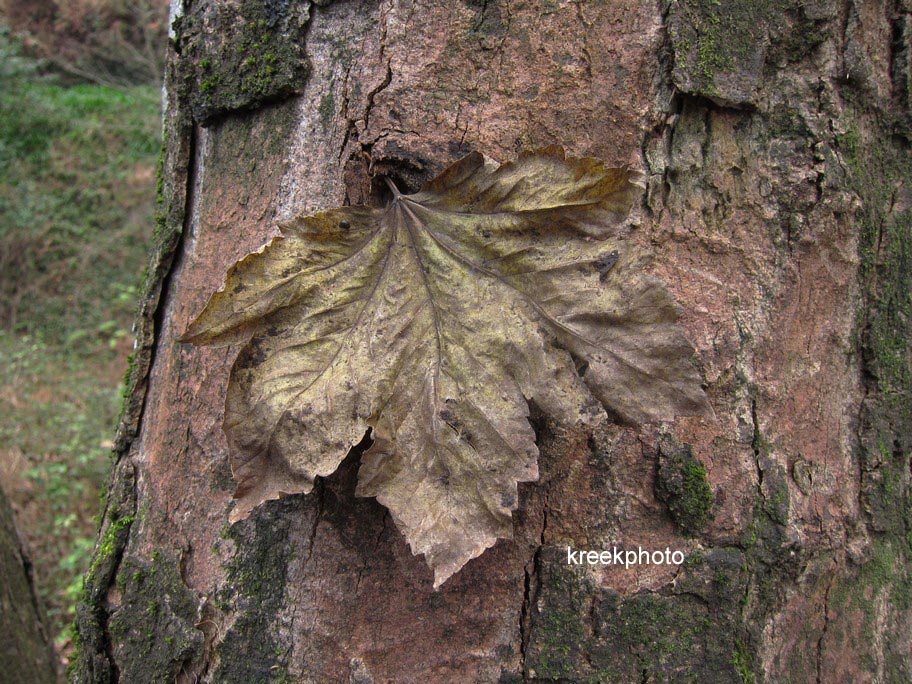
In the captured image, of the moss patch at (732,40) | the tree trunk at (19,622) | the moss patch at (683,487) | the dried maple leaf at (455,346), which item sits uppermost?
the moss patch at (732,40)

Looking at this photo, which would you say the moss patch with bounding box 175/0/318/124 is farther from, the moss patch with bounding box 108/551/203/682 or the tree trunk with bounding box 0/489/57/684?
the tree trunk with bounding box 0/489/57/684

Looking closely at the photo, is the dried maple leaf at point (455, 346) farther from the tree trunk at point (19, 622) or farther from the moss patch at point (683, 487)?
the tree trunk at point (19, 622)

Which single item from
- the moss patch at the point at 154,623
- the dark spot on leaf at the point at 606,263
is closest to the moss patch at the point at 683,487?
the dark spot on leaf at the point at 606,263

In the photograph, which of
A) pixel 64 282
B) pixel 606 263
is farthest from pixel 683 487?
pixel 64 282

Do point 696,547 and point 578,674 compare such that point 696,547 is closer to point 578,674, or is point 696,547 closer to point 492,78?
point 578,674

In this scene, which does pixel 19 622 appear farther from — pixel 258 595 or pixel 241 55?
pixel 241 55

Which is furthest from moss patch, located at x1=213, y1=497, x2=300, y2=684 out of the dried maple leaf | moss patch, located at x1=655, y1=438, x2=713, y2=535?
moss patch, located at x1=655, y1=438, x2=713, y2=535

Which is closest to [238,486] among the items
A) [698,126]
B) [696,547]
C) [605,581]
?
[605,581]
